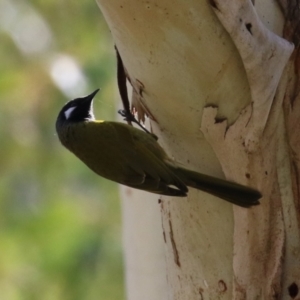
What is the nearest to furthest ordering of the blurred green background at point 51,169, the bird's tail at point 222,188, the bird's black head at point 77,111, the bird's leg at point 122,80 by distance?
the bird's tail at point 222,188 → the bird's leg at point 122,80 → the bird's black head at point 77,111 → the blurred green background at point 51,169

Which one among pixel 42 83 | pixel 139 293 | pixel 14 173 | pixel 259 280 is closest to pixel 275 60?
pixel 259 280

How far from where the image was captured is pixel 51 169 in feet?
17.2

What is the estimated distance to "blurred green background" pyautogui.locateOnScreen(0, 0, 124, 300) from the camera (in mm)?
4510

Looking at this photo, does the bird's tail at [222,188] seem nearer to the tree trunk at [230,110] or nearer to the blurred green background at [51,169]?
the tree trunk at [230,110]

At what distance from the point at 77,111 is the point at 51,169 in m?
2.86

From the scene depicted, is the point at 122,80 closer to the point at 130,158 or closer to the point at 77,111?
the point at 130,158

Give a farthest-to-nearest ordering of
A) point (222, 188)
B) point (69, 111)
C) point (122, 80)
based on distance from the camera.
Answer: point (69, 111) → point (122, 80) → point (222, 188)

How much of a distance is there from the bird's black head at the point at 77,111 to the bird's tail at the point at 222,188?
0.58 metres

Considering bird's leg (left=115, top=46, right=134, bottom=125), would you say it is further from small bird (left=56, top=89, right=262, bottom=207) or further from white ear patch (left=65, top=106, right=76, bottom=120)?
white ear patch (left=65, top=106, right=76, bottom=120)

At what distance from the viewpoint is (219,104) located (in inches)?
72.9

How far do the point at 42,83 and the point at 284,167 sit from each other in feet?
10.3

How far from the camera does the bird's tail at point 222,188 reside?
175 centimetres

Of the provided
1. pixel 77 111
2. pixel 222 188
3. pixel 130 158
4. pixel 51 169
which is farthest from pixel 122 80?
pixel 51 169

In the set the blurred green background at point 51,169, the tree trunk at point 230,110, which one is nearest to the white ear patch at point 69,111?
the tree trunk at point 230,110
